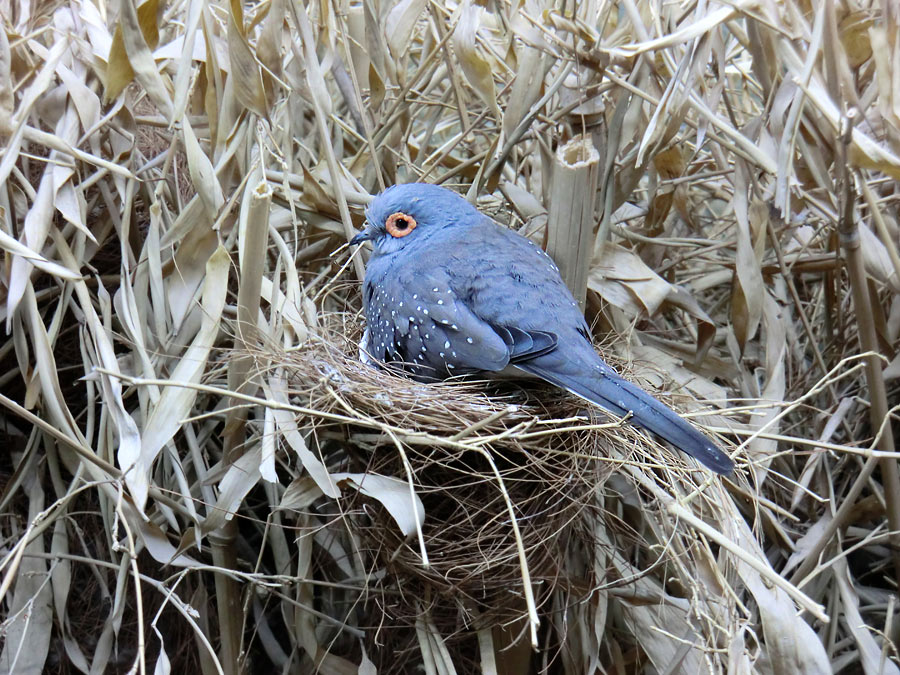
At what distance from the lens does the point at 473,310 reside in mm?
1723

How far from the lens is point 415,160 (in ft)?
7.56

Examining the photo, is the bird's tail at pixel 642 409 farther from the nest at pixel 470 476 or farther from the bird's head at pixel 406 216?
the bird's head at pixel 406 216

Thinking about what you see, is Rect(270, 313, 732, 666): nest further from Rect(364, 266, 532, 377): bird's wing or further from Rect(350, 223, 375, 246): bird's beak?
Rect(350, 223, 375, 246): bird's beak

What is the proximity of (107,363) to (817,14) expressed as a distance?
1.34 meters

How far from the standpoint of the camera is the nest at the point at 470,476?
4.90 feet

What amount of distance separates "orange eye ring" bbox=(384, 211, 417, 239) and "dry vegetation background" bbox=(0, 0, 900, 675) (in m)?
0.11

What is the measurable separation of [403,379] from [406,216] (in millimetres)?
429

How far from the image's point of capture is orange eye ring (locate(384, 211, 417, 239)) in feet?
6.24

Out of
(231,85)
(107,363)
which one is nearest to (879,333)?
(231,85)

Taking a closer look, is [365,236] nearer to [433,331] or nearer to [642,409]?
[433,331]

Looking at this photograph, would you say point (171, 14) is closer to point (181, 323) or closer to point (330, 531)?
point (181, 323)

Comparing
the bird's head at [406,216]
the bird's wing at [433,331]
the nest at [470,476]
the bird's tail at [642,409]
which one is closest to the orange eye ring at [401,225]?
the bird's head at [406,216]

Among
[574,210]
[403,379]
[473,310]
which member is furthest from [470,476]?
[574,210]

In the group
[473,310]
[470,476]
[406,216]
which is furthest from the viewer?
[406,216]
